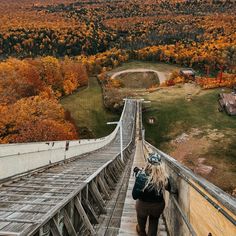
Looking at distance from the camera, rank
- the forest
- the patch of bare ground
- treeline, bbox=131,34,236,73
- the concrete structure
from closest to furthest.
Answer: the concrete structure, the patch of bare ground, the forest, treeline, bbox=131,34,236,73

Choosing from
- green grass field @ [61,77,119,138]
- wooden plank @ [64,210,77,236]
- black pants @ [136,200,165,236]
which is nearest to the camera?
wooden plank @ [64,210,77,236]

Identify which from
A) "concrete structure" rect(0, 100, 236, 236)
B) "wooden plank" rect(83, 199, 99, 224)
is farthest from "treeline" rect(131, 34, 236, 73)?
"wooden plank" rect(83, 199, 99, 224)

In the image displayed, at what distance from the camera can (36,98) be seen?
6381 cm

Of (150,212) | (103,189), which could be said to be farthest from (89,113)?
(150,212)

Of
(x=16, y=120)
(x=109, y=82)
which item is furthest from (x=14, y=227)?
(x=109, y=82)

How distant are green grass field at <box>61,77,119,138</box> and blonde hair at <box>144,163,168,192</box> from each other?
5975 centimetres

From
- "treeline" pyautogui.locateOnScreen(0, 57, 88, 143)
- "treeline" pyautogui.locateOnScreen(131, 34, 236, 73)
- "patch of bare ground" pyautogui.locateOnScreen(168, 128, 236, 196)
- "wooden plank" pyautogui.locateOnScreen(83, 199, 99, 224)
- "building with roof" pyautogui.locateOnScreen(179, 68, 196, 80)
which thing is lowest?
"patch of bare ground" pyautogui.locateOnScreen(168, 128, 236, 196)

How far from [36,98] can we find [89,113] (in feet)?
59.7

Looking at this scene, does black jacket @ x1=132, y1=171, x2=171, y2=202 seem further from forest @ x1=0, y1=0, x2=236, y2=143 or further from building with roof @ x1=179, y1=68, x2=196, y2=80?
building with roof @ x1=179, y1=68, x2=196, y2=80

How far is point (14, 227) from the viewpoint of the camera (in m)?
5.84

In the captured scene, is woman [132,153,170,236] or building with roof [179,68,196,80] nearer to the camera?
woman [132,153,170,236]

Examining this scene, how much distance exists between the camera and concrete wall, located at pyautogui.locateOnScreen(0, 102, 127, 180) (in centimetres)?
1322

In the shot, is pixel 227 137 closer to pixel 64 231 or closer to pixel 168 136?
pixel 168 136

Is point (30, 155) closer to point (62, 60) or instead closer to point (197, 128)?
point (197, 128)
